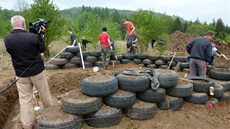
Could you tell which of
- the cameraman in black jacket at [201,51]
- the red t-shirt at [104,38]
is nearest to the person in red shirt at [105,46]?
the red t-shirt at [104,38]

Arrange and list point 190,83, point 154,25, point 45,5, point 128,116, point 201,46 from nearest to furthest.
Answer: point 128,116
point 190,83
point 201,46
point 45,5
point 154,25

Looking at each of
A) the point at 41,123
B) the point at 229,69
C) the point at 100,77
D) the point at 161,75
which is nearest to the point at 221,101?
the point at 229,69

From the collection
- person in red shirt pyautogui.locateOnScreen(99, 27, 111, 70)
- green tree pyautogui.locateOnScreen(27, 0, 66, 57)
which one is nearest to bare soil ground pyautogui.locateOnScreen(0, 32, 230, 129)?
person in red shirt pyautogui.locateOnScreen(99, 27, 111, 70)

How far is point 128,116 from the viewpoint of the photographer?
16.0 ft

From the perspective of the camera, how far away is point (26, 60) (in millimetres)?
3922

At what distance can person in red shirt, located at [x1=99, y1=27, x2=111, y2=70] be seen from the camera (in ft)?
30.4

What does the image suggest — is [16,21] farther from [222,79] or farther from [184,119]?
[222,79]

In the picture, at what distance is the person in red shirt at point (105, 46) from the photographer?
927 cm

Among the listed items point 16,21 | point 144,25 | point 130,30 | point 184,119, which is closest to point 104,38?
point 130,30

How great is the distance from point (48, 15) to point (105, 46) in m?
6.51

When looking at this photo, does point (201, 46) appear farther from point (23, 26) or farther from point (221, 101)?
point (23, 26)

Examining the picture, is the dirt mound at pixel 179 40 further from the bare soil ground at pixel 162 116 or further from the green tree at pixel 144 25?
the bare soil ground at pixel 162 116

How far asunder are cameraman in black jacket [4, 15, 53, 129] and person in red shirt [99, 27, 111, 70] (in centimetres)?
523

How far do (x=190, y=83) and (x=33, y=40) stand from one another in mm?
4333
